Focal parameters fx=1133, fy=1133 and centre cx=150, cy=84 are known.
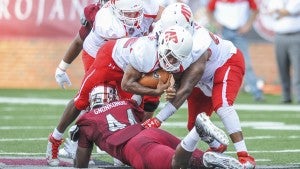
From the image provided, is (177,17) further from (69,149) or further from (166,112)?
(69,149)

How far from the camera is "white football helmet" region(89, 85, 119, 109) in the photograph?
8547 millimetres

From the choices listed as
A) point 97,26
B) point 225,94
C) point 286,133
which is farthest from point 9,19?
point 225,94

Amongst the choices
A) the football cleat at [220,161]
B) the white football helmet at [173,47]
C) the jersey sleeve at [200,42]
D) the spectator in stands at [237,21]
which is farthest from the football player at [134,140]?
the spectator in stands at [237,21]

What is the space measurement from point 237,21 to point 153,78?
7325 millimetres

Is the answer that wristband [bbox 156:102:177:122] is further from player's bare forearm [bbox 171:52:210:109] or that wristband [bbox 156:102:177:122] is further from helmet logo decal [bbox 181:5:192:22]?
helmet logo decal [bbox 181:5:192:22]

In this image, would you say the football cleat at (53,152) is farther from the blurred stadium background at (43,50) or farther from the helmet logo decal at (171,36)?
the blurred stadium background at (43,50)

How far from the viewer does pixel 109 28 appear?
9141 mm

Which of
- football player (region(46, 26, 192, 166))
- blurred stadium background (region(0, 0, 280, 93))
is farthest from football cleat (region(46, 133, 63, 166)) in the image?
blurred stadium background (region(0, 0, 280, 93))

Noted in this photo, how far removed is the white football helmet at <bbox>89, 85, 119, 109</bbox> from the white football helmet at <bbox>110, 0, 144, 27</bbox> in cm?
64

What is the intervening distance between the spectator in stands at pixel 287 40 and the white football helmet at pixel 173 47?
7.10m

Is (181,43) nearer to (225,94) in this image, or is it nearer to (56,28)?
(225,94)

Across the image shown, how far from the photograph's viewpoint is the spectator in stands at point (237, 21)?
15203 millimetres

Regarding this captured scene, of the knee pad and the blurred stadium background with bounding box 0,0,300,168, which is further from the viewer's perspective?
the blurred stadium background with bounding box 0,0,300,168

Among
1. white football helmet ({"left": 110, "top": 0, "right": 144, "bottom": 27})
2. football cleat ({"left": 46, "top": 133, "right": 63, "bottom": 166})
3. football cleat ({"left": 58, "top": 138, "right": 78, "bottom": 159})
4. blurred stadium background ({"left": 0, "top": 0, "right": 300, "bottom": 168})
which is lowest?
blurred stadium background ({"left": 0, "top": 0, "right": 300, "bottom": 168})
